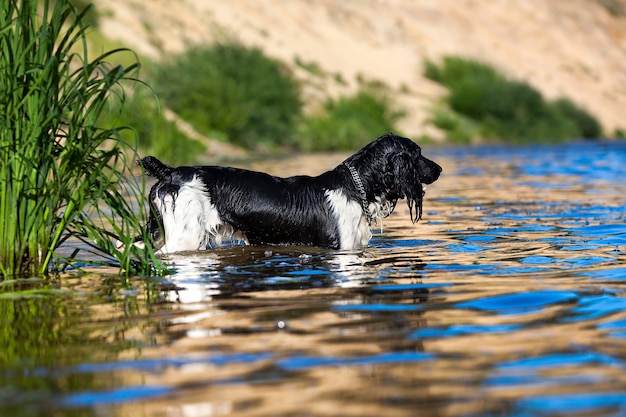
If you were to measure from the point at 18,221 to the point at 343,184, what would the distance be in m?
3.30

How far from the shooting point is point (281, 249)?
917 centimetres

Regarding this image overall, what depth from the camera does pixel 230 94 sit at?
3644 cm

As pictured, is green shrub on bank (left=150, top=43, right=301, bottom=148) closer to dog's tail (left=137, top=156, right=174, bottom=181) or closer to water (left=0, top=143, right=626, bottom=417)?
dog's tail (left=137, top=156, right=174, bottom=181)

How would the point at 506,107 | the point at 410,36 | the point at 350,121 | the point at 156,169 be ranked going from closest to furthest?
the point at 156,169 < the point at 350,121 < the point at 506,107 < the point at 410,36

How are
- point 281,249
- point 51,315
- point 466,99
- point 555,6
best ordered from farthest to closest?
point 555,6 → point 466,99 → point 281,249 → point 51,315

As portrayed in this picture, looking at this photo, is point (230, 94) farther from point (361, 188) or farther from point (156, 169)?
point (156, 169)

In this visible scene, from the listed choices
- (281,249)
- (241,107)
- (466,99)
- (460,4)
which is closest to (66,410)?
(281,249)

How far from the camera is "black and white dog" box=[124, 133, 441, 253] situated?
877 cm

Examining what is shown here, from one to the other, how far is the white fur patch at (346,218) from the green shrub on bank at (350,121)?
29337 mm

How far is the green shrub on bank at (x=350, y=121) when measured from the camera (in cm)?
3888

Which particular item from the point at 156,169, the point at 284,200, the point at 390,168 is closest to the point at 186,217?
the point at 156,169

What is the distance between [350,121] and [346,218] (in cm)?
3203

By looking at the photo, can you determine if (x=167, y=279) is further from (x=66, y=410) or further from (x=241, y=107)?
(x=241, y=107)

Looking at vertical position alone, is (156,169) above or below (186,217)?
above
